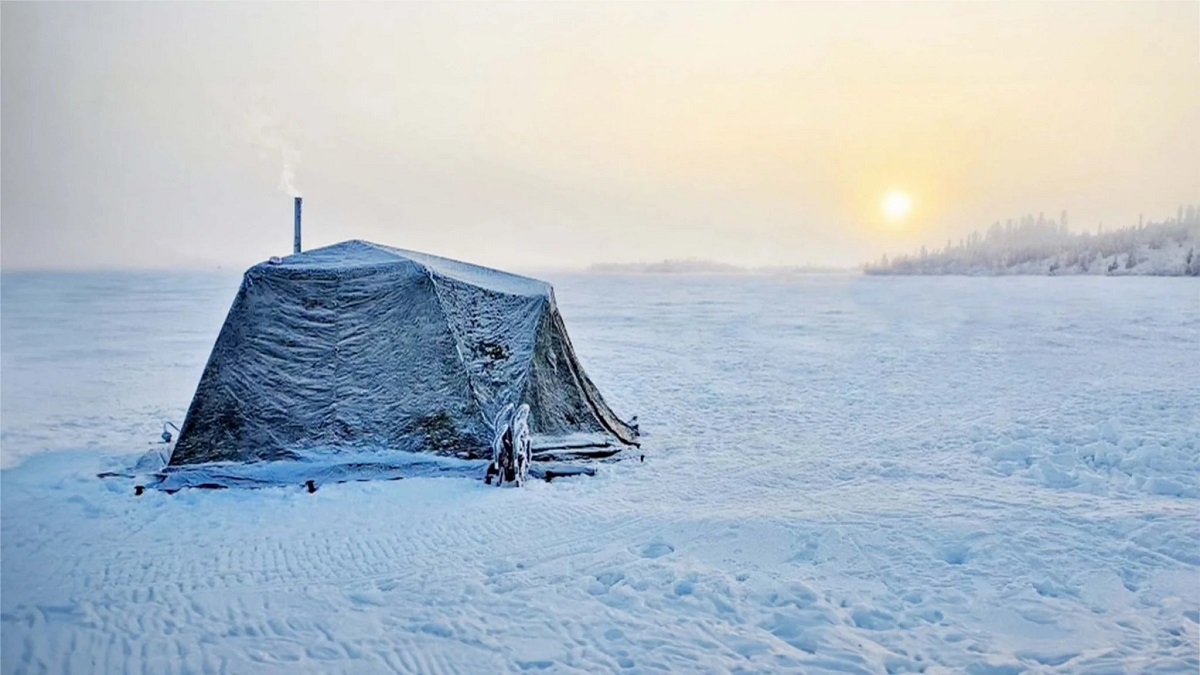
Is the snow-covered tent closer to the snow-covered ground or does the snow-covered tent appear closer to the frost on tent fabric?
the frost on tent fabric

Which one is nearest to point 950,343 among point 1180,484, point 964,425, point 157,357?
point 964,425

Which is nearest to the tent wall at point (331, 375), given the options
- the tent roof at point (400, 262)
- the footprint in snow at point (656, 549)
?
the tent roof at point (400, 262)

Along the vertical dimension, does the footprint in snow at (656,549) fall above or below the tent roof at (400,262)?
below

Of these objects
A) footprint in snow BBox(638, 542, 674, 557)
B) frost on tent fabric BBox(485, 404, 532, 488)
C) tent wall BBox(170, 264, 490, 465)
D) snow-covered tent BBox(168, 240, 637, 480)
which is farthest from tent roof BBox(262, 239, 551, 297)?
footprint in snow BBox(638, 542, 674, 557)

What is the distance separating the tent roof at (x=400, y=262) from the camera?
9508mm

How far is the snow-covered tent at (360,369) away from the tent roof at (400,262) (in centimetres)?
4

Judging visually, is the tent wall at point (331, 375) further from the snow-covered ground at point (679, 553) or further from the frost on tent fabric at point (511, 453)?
the snow-covered ground at point (679, 553)

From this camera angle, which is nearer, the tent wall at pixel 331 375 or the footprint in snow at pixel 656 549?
the footprint in snow at pixel 656 549

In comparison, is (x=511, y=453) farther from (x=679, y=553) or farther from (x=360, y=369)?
(x=679, y=553)

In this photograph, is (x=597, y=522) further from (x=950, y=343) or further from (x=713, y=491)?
(x=950, y=343)

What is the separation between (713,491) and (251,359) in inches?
228

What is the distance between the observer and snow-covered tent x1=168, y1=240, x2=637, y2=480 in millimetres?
8812

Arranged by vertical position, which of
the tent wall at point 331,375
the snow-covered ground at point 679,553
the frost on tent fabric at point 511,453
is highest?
the tent wall at point 331,375

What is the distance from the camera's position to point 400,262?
31.1ft
